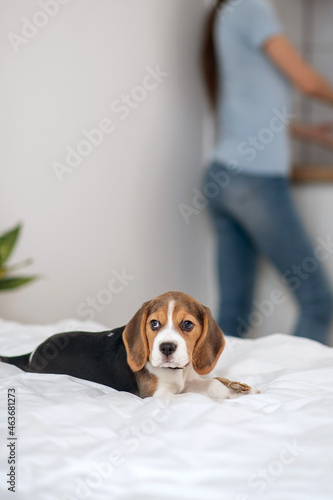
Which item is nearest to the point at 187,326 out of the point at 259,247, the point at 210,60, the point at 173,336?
the point at 173,336

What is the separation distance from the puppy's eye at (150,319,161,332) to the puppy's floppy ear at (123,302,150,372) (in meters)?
0.01

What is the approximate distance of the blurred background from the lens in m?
1.51

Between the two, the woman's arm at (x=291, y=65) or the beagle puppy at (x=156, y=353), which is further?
the woman's arm at (x=291, y=65)

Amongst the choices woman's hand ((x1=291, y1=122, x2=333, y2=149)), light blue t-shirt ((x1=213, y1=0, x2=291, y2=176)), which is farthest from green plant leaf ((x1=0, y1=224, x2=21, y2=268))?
woman's hand ((x1=291, y1=122, x2=333, y2=149))

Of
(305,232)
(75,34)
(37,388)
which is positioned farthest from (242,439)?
(75,34)

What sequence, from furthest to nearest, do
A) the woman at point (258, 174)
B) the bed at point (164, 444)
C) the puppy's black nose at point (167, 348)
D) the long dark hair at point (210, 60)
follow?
the long dark hair at point (210, 60)
the woman at point (258, 174)
the puppy's black nose at point (167, 348)
the bed at point (164, 444)

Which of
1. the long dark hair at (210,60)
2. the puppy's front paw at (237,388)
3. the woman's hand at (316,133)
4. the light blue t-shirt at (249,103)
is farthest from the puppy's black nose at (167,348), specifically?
the woman's hand at (316,133)

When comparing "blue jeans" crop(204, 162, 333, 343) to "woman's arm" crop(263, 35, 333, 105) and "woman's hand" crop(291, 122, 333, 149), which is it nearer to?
"woman's arm" crop(263, 35, 333, 105)

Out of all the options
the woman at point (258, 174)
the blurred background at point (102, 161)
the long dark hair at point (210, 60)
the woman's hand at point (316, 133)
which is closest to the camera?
the blurred background at point (102, 161)

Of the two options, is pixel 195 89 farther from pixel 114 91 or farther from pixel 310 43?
pixel 310 43

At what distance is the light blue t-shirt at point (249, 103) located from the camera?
1632 mm

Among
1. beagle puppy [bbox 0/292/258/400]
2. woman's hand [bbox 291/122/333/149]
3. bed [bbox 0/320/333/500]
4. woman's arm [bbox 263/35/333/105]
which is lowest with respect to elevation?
bed [bbox 0/320/333/500]

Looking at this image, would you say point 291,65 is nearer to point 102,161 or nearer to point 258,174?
point 258,174

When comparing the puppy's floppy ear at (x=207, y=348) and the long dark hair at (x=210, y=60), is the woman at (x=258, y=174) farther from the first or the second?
the puppy's floppy ear at (x=207, y=348)
